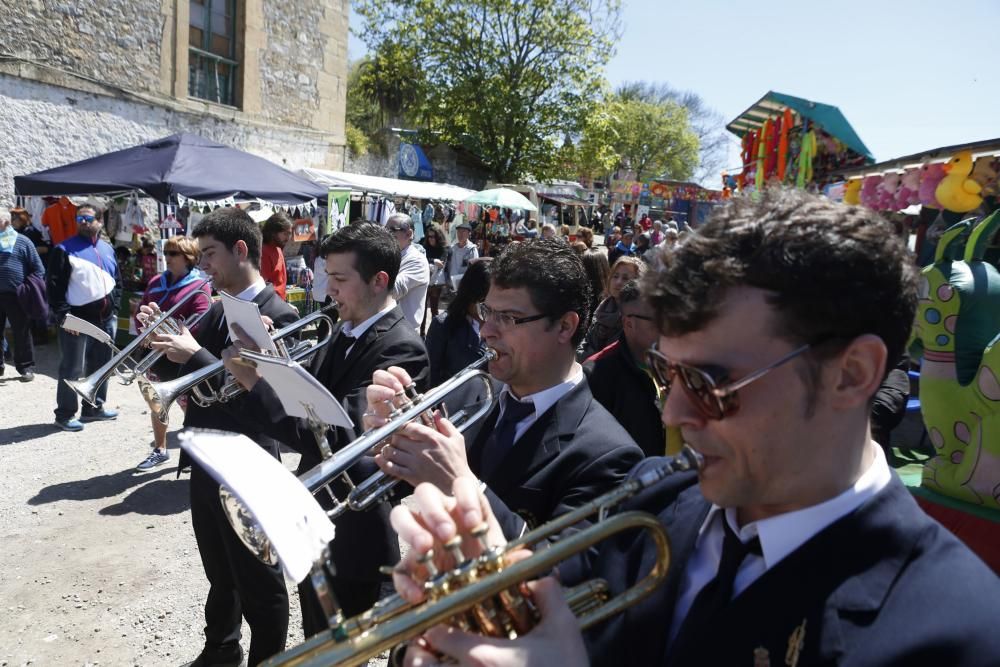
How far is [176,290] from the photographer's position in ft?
16.2

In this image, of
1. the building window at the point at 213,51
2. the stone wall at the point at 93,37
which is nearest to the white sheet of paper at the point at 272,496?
the stone wall at the point at 93,37

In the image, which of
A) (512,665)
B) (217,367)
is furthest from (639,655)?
(217,367)

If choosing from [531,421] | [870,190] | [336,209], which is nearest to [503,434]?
[531,421]

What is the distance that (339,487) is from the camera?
291 centimetres

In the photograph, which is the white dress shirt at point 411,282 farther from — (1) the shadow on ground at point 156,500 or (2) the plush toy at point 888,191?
(2) the plush toy at point 888,191

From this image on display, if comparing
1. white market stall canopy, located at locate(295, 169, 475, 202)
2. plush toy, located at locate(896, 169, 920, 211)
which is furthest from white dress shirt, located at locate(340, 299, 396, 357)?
white market stall canopy, located at locate(295, 169, 475, 202)

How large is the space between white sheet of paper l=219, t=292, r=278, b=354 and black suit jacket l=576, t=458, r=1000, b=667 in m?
1.76

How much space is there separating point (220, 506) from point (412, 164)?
19176 mm

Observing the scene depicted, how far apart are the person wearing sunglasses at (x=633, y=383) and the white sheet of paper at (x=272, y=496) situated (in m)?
1.99

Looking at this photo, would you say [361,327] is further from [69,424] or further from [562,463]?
[69,424]

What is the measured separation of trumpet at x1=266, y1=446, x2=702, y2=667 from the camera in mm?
1058

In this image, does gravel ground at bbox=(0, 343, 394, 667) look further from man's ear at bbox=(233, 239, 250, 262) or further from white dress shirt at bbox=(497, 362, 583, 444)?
white dress shirt at bbox=(497, 362, 583, 444)

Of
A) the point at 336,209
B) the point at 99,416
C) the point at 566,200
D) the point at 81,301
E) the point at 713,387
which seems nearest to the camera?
the point at 713,387

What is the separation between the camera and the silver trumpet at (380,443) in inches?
72.8
